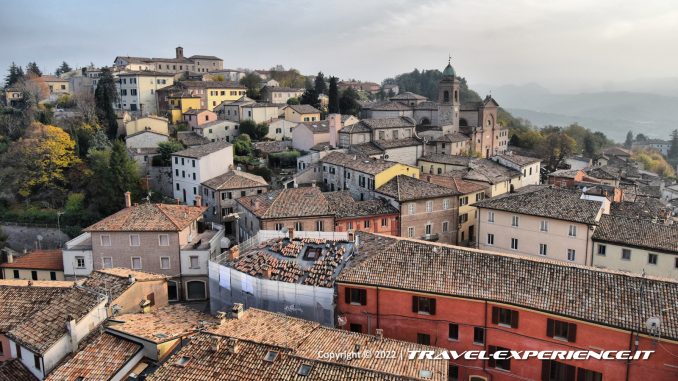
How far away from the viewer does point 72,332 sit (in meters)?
21.2

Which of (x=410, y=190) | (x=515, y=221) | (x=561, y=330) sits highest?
(x=410, y=190)

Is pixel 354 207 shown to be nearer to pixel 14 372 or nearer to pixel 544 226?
pixel 544 226

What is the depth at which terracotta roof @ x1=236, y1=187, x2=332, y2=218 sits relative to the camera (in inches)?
1359

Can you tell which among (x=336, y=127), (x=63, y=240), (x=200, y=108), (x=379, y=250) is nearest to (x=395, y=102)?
(x=336, y=127)

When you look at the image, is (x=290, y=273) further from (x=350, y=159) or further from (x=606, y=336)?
(x=350, y=159)

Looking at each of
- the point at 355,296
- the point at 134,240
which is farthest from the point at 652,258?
the point at 134,240

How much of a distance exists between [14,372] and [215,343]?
32.7 ft

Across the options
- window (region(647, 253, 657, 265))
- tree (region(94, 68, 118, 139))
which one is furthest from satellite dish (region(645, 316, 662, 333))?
tree (region(94, 68, 118, 139))

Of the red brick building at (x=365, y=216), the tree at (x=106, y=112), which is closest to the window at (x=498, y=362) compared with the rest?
the red brick building at (x=365, y=216)

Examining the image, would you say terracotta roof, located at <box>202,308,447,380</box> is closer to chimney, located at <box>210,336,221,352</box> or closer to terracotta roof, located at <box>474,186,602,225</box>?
chimney, located at <box>210,336,221,352</box>

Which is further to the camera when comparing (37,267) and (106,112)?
(106,112)

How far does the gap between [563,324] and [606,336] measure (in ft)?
4.91

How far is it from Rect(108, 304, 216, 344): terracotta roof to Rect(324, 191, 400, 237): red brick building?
14379mm

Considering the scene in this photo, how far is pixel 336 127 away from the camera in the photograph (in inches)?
2190
